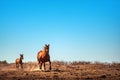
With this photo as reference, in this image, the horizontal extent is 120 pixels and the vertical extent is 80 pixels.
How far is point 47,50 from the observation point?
86.3 ft

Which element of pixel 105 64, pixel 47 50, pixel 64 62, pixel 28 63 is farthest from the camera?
pixel 28 63

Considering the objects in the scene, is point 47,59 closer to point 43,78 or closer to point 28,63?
point 43,78

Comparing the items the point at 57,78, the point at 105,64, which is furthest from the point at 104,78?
the point at 105,64

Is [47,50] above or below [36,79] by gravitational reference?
above

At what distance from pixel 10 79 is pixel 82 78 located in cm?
495

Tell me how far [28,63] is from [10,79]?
23.5m

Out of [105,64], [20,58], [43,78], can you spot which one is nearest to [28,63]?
[20,58]

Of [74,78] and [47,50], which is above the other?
[47,50]

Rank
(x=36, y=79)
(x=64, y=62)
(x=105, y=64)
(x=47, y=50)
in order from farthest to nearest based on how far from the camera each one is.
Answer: (x=64, y=62)
(x=105, y=64)
(x=47, y=50)
(x=36, y=79)

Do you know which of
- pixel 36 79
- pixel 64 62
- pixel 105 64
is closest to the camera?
pixel 36 79

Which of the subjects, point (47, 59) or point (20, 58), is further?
point (20, 58)

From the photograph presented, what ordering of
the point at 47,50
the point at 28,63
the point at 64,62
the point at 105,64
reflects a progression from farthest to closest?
1. the point at 28,63
2. the point at 64,62
3. the point at 105,64
4. the point at 47,50

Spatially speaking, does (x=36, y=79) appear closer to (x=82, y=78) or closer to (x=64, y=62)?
(x=82, y=78)

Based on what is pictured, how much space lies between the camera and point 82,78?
66.2 ft
